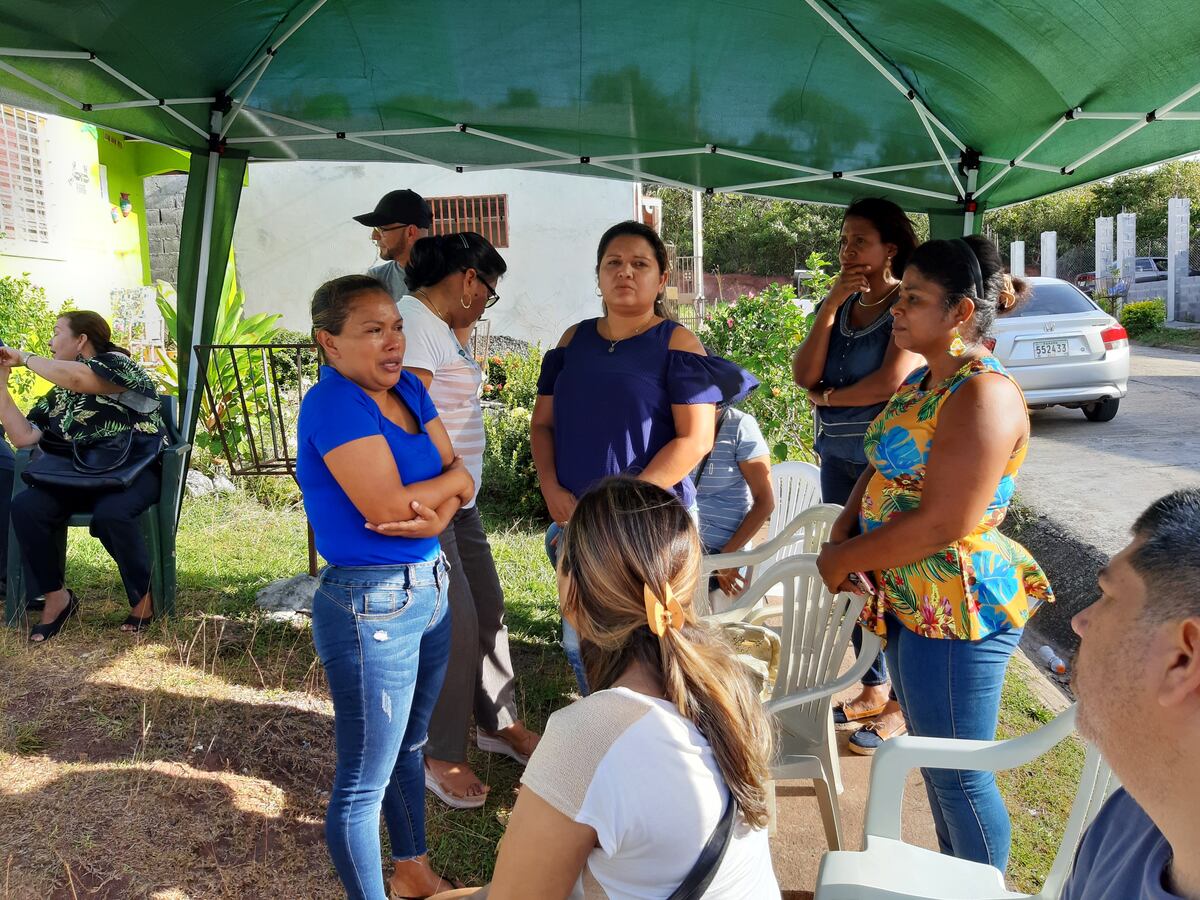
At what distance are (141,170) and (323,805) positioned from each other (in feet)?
33.4

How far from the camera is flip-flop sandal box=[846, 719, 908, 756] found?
345cm

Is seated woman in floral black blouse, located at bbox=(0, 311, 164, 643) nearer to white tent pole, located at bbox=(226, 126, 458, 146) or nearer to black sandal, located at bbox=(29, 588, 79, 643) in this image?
black sandal, located at bbox=(29, 588, 79, 643)

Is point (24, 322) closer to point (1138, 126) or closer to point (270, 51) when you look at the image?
point (270, 51)

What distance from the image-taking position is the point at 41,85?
11.9 ft

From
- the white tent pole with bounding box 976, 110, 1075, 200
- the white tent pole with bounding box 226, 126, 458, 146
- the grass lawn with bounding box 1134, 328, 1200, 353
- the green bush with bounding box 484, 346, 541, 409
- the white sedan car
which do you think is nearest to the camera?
the white tent pole with bounding box 976, 110, 1075, 200

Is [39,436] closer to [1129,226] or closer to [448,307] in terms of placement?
[448,307]

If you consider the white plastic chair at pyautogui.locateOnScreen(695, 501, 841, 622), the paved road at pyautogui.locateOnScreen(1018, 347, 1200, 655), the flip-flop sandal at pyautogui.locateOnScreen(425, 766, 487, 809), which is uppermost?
the white plastic chair at pyautogui.locateOnScreen(695, 501, 841, 622)

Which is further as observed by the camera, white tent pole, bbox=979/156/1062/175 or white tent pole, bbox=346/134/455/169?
white tent pole, bbox=346/134/455/169

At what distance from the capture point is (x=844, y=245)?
350 cm

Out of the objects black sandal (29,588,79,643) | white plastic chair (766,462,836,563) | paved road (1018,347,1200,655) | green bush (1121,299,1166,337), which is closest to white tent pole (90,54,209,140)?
black sandal (29,588,79,643)

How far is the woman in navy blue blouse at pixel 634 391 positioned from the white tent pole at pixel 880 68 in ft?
4.81

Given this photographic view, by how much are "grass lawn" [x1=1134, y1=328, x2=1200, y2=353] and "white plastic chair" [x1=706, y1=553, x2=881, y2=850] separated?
19.9m

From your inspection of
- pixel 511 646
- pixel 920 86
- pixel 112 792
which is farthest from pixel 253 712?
pixel 920 86

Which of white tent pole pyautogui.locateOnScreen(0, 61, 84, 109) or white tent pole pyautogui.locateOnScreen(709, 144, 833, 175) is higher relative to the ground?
white tent pole pyautogui.locateOnScreen(0, 61, 84, 109)
